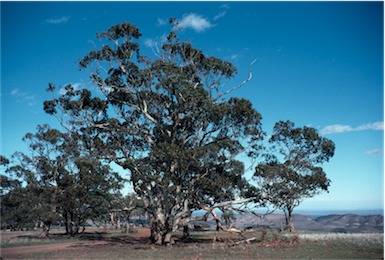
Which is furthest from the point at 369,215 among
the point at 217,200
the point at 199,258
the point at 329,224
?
the point at 199,258

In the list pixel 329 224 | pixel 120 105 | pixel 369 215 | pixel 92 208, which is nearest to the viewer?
pixel 120 105

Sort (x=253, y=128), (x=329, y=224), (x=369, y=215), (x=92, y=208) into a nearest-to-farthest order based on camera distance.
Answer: (x=253, y=128) → (x=92, y=208) → (x=369, y=215) → (x=329, y=224)

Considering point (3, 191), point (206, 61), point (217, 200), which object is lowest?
point (217, 200)

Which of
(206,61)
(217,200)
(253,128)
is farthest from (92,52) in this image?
(217,200)

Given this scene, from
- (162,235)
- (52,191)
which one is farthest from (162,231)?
(52,191)

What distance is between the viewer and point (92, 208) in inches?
1209

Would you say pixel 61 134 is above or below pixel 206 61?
below

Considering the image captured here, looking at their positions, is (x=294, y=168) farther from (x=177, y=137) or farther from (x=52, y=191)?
(x=52, y=191)

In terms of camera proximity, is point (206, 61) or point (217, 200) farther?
point (217, 200)

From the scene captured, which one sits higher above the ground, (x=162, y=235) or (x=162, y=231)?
(x=162, y=231)

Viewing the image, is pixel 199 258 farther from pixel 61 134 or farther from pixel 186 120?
pixel 61 134

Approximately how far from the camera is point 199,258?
50.5 feet

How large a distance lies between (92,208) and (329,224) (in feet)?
165

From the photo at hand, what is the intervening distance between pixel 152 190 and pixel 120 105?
6443 millimetres
